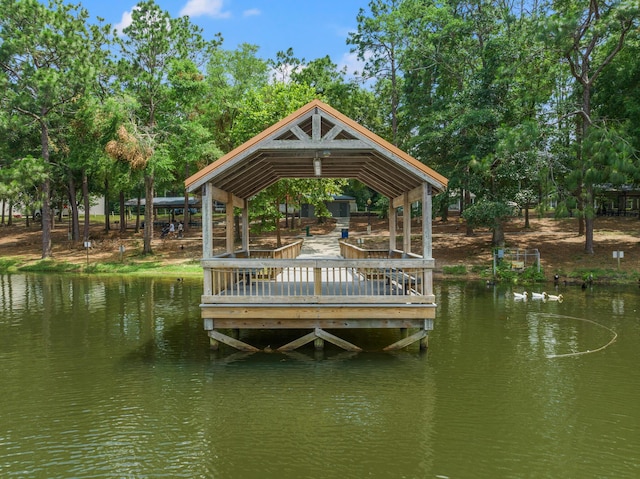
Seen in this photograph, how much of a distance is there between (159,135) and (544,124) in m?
22.9

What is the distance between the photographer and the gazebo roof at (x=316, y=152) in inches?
433

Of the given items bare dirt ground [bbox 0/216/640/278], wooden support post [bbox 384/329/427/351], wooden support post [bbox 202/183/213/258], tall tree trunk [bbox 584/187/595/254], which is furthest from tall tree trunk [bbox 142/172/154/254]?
tall tree trunk [bbox 584/187/595/254]

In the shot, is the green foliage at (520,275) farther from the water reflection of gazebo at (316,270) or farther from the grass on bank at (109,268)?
the grass on bank at (109,268)

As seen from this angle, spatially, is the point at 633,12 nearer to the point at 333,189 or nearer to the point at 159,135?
the point at 333,189

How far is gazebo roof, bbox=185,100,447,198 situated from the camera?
1100cm

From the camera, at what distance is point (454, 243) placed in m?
33.7

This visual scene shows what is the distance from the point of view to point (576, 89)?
28859 millimetres

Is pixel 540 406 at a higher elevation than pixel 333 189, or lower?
lower

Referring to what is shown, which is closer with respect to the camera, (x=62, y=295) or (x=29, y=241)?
A: (x=62, y=295)

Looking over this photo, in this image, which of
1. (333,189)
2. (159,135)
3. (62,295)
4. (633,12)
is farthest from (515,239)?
(62,295)

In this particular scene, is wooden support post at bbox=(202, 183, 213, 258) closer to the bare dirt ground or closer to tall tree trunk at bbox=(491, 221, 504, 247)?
the bare dirt ground

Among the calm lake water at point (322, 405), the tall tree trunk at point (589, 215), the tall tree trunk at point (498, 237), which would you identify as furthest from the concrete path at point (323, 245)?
the calm lake water at point (322, 405)

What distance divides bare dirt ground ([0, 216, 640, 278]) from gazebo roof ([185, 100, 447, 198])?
16561 millimetres

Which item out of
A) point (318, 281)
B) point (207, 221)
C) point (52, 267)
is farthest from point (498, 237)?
point (52, 267)
